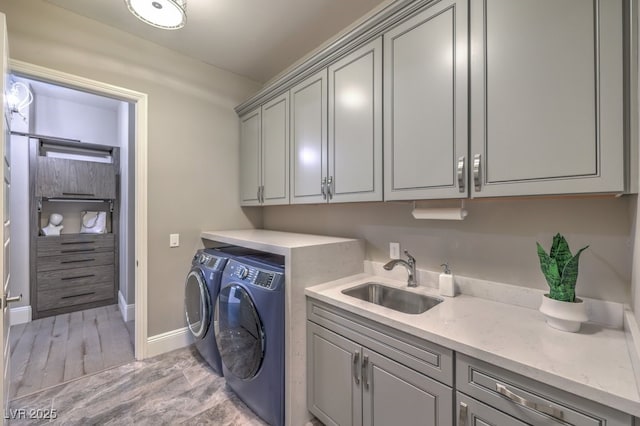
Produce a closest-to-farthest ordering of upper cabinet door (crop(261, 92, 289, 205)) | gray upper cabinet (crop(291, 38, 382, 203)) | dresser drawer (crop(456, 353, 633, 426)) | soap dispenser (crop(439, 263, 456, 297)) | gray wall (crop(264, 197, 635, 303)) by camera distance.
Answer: dresser drawer (crop(456, 353, 633, 426))
gray wall (crop(264, 197, 635, 303))
soap dispenser (crop(439, 263, 456, 297))
gray upper cabinet (crop(291, 38, 382, 203))
upper cabinet door (crop(261, 92, 289, 205))

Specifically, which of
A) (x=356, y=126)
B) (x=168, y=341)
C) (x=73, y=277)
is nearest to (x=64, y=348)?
(x=168, y=341)

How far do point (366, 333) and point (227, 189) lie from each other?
86.0 inches

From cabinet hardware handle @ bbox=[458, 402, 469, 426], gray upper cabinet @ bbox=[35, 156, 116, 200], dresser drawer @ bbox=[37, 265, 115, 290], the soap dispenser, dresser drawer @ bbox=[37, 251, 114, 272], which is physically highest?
gray upper cabinet @ bbox=[35, 156, 116, 200]

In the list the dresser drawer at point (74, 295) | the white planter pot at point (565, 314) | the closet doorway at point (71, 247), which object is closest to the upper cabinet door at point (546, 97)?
the white planter pot at point (565, 314)

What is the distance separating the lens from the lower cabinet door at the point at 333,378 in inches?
54.4

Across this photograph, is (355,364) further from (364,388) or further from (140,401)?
(140,401)

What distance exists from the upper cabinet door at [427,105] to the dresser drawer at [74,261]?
4.14 m

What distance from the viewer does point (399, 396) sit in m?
1.19

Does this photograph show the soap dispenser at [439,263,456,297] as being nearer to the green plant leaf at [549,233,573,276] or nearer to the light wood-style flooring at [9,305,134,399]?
the green plant leaf at [549,233,573,276]

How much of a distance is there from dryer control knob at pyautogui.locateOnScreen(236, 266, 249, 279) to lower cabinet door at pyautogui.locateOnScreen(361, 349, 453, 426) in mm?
891

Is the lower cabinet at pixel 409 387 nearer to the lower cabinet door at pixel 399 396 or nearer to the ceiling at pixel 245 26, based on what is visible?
the lower cabinet door at pixel 399 396

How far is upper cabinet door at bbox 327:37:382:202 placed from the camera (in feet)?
5.30

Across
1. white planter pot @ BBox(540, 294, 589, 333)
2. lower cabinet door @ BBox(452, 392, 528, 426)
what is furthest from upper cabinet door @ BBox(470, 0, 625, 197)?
lower cabinet door @ BBox(452, 392, 528, 426)

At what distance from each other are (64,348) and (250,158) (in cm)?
254
